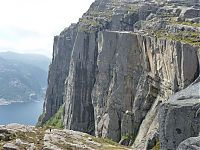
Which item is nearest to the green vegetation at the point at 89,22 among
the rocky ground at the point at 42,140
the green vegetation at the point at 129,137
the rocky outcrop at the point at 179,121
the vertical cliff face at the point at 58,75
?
the vertical cliff face at the point at 58,75

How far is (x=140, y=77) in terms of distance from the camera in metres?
87.4

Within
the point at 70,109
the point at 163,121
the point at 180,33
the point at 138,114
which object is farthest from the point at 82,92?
the point at 163,121

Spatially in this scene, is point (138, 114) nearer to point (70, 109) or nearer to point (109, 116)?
point (109, 116)

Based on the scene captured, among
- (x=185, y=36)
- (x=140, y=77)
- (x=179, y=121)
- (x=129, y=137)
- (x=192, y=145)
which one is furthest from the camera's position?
(x=129, y=137)

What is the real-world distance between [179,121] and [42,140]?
18563 mm

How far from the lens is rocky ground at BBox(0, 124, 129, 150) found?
44969mm

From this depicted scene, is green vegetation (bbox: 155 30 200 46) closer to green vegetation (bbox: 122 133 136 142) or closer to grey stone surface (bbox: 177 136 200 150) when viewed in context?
green vegetation (bbox: 122 133 136 142)

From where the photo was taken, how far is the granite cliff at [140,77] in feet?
114

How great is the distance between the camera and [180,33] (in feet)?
254

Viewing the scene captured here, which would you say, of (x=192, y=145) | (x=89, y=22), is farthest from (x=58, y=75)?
(x=192, y=145)

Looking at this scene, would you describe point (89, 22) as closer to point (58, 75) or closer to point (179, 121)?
point (58, 75)

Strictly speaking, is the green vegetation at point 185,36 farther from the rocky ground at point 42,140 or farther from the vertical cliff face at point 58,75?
the vertical cliff face at point 58,75

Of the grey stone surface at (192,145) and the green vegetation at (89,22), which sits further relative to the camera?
the green vegetation at (89,22)

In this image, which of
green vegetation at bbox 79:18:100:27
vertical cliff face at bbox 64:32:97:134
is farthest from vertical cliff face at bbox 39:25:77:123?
vertical cliff face at bbox 64:32:97:134
